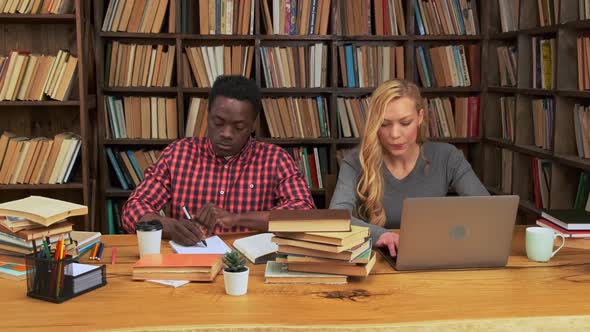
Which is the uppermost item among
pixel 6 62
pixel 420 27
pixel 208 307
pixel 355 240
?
pixel 420 27

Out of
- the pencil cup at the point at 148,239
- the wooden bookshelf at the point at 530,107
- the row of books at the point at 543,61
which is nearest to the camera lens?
the pencil cup at the point at 148,239

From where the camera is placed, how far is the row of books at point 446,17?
3947 millimetres

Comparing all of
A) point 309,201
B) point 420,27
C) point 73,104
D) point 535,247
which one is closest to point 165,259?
point 309,201

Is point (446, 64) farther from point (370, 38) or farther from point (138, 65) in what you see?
point (138, 65)

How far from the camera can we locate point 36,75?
353 centimetres

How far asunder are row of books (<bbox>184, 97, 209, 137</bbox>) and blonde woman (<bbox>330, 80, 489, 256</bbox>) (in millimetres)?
1689

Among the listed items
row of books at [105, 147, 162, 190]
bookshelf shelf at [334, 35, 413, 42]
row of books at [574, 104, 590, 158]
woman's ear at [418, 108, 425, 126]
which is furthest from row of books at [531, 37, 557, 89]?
row of books at [105, 147, 162, 190]

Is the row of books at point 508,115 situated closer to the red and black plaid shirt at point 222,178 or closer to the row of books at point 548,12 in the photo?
the row of books at point 548,12

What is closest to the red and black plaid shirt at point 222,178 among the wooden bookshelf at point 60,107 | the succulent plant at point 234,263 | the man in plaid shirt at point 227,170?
the man in plaid shirt at point 227,170

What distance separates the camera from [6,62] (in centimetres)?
348

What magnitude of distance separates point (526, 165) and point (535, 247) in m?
2.07

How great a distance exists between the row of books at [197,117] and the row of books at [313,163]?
1.79 ft

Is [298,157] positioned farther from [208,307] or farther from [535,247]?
[208,307]

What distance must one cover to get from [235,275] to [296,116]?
2.51 m
